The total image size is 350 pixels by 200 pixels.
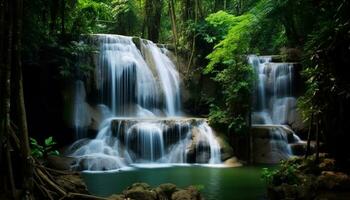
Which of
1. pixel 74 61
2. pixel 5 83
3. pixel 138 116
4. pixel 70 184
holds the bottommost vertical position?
pixel 70 184

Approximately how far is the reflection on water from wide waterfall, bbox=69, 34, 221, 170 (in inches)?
53.6

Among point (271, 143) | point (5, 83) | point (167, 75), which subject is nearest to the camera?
point (5, 83)

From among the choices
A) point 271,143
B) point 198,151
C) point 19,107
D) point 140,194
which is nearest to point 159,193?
point 140,194

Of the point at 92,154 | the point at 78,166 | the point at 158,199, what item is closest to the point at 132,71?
the point at 92,154

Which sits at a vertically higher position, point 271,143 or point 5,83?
point 5,83

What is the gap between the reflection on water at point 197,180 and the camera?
10.7 meters

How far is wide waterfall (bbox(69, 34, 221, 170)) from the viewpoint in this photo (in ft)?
54.0

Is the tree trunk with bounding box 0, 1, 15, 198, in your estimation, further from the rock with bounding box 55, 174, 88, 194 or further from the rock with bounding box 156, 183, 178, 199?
the rock with bounding box 156, 183, 178, 199

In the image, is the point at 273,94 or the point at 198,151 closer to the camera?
the point at 198,151

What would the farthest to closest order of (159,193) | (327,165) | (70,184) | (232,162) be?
(232,162)
(327,165)
(159,193)
(70,184)

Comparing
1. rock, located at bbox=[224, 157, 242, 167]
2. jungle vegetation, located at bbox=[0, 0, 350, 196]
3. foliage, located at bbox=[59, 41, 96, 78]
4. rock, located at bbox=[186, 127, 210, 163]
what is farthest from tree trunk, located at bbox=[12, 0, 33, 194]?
rock, located at bbox=[224, 157, 242, 167]

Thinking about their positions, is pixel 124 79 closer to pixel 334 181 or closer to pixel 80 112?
pixel 80 112

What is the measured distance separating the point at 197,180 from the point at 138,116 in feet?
26.0

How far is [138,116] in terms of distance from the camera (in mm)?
19984
